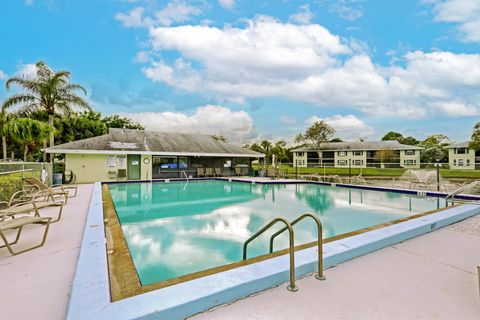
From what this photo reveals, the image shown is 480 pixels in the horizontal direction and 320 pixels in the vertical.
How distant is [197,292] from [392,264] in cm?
261

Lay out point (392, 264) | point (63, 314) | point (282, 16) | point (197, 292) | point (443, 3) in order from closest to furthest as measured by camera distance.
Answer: point (63, 314), point (197, 292), point (392, 264), point (443, 3), point (282, 16)

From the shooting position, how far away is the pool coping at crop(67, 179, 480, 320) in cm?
215

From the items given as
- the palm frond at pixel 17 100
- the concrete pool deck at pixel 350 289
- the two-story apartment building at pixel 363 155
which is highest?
the palm frond at pixel 17 100

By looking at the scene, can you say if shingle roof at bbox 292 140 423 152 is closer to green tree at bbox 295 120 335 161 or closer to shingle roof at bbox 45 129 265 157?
green tree at bbox 295 120 335 161

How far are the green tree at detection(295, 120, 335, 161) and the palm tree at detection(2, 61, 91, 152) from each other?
3637 centimetres

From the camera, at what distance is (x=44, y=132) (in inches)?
552

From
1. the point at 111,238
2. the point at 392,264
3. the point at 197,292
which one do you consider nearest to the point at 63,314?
the point at 197,292

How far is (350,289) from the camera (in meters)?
2.64

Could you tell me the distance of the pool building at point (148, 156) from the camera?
16344mm

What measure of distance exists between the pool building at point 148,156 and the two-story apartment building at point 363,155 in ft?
65.9

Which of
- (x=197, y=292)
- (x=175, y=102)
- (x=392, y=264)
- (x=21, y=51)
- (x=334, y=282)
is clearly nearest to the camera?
(x=197, y=292)

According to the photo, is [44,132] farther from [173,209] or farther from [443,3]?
[443,3]

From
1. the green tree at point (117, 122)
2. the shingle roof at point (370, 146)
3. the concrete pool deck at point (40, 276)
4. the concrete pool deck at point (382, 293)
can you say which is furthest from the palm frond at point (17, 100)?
the shingle roof at point (370, 146)

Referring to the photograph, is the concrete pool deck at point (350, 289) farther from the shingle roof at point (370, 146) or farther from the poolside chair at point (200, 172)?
the shingle roof at point (370, 146)
